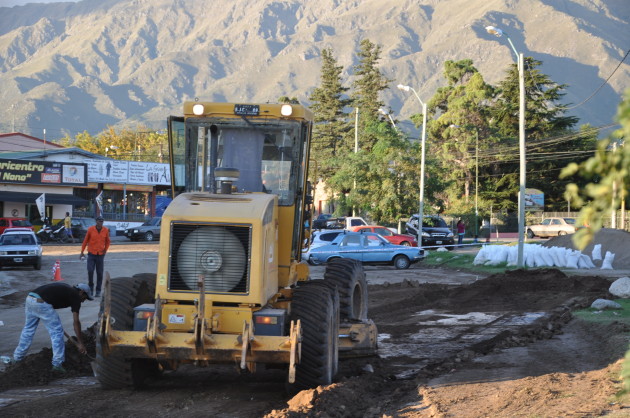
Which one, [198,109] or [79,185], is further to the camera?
[79,185]

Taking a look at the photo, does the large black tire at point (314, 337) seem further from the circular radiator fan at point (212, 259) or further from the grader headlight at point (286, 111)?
the grader headlight at point (286, 111)

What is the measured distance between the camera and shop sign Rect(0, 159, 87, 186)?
196 feet

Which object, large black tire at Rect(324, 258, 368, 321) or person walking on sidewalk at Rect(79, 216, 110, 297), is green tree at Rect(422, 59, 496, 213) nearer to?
person walking on sidewalk at Rect(79, 216, 110, 297)

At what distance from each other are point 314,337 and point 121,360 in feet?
7.35

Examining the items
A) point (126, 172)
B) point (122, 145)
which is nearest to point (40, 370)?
point (126, 172)

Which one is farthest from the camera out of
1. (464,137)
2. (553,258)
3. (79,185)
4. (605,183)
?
(464,137)

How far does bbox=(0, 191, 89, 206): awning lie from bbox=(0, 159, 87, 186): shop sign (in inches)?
35.1

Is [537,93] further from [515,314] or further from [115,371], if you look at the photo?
[115,371]

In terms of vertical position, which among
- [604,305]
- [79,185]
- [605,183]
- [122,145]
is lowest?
[604,305]

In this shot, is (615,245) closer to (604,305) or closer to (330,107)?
(604,305)

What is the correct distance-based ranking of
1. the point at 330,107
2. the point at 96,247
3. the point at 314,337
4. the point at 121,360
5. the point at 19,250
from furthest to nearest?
the point at 330,107 → the point at 19,250 → the point at 96,247 → the point at 121,360 → the point at 314,337

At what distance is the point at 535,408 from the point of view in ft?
27.5

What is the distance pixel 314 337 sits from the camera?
30.1 ft

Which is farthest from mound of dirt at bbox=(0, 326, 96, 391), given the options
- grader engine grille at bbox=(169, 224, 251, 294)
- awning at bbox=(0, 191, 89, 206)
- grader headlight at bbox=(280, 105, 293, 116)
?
awning at bbox=(0, 191, 89, 206)
